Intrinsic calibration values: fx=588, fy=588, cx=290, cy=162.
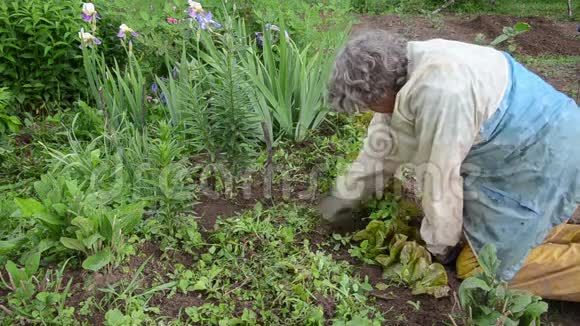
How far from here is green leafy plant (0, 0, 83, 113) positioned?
11.9 ft

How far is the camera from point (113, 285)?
86.0 inches

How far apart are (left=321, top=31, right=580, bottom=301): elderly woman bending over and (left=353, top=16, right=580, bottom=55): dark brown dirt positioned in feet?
10.9

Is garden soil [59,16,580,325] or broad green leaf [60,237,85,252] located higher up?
broad green leaf [60,237,85,252]

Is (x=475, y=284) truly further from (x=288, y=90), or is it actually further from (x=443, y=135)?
(x=288, y=90)

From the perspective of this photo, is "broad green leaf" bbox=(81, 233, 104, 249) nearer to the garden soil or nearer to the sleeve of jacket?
the garden soil

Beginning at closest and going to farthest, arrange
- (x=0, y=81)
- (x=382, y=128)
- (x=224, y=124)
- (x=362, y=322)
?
1. (x=362, y=322)
2. (x=382, y=128)
3. (x=224, y=124)
4. (x=0, y=81)

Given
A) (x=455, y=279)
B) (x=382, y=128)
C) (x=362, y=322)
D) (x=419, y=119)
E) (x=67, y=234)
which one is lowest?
(x=455, y=279)

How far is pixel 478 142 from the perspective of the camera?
2248mm

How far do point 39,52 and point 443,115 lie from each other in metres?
2.77

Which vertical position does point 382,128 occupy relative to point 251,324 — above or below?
above

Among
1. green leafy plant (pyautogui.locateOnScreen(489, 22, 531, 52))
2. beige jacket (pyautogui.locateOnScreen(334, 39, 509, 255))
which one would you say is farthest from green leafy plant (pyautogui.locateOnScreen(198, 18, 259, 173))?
green leafy plant (pyautogui.locateOnScreen(489, 22, 531, 52))

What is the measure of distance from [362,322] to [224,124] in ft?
3.86

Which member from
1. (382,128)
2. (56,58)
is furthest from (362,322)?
(56,58)

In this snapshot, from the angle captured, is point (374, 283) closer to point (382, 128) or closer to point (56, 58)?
point (382, 128)
